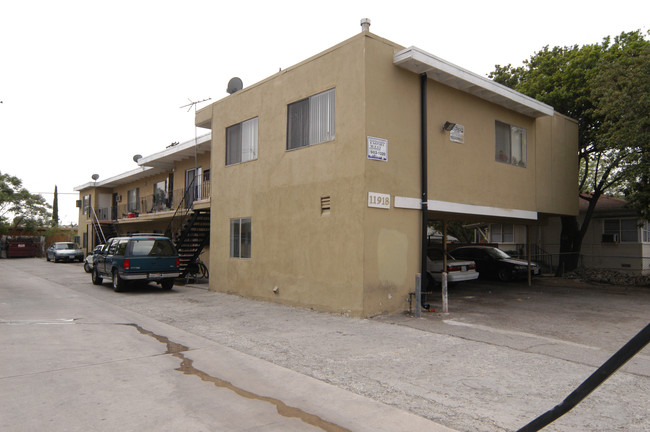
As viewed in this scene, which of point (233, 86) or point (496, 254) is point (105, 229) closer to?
point (233, 86)

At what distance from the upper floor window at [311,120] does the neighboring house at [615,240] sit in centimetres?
1489

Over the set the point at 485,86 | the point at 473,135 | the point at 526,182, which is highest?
the point at 485,86

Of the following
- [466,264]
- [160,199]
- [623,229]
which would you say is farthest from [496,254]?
[160,199]

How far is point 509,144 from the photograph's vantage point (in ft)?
47.0

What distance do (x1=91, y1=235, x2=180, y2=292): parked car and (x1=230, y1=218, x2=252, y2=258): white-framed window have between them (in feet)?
8.67

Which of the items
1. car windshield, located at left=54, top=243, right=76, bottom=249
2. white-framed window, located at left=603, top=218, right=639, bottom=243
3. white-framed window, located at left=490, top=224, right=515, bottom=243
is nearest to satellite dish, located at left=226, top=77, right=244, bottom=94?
white-framed window, located at left=490, top=224, right=515, bottom=243

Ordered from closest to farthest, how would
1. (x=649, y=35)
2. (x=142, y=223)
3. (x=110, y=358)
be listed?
(x=110, y=358) < (x=649, y=35) < (x=142, y=223)

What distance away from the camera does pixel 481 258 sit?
19.2m

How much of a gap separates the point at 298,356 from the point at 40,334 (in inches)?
200

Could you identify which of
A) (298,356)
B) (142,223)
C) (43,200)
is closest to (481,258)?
(298,356)

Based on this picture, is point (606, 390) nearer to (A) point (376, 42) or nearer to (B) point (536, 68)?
(A) point (376, 42)

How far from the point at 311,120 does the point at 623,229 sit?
1751 cm

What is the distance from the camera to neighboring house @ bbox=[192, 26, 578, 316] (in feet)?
34.4

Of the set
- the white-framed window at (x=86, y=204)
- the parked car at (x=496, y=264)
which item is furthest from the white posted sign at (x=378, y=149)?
the white-framed window at (x=86, y=204)
